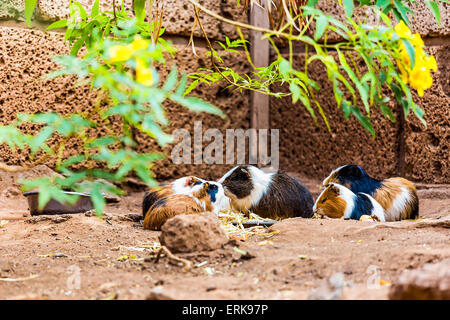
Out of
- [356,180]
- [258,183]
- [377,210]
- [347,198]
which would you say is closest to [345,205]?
[347,198]

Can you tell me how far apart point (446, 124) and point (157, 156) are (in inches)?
151

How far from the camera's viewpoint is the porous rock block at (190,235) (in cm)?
222

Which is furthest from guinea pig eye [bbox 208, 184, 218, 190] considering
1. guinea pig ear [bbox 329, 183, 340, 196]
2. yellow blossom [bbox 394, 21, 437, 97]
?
yellow blossom [bbox 394, 21, 437, 97]

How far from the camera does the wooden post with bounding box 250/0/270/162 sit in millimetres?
5027

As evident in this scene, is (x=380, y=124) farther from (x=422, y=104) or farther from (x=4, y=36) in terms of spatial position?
(x=4, y=36)

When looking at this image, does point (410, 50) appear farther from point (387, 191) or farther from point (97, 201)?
point (387, 191)

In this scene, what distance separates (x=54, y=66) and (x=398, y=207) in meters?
2.85

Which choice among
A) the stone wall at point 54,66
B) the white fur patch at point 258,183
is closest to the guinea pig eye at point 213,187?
the white fur patch at point 258,183

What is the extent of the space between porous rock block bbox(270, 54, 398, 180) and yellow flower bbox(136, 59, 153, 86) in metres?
3.42

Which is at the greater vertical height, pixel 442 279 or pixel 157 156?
pixel 157 156

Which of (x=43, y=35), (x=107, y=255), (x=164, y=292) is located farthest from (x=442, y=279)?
(x=43, y=35)

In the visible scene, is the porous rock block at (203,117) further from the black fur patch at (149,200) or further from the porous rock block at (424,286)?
the porous rock block at (424,286)
